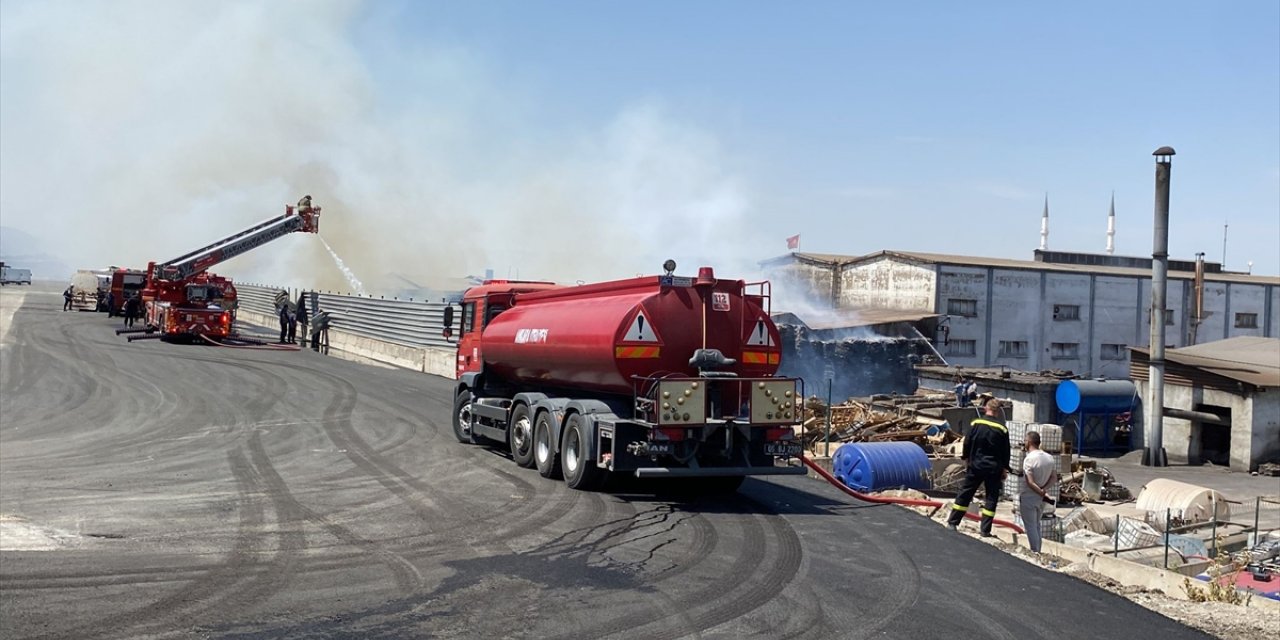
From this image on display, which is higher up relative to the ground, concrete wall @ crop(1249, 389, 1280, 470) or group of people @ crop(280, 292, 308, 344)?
group of people @ crop(280, 292, 308, 344)

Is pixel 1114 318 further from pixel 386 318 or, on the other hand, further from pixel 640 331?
pixel 640 331

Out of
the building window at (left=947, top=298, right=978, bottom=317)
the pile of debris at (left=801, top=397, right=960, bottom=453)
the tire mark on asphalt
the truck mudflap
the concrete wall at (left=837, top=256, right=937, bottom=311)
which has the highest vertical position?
the concrete wall at (left=837, top=256, right=937, bottom=311)

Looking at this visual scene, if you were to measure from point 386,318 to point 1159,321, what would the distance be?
2584 centimetres

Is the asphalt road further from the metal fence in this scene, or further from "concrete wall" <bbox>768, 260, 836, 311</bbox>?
"concrete wall" <bbox>768, 260, 836, 311</bbox>

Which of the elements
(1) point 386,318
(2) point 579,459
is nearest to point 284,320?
(1) point 386,318

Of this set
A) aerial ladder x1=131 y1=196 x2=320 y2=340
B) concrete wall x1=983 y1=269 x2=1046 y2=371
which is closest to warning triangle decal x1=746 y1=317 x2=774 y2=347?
aerial ladder x1=131 y1=196 x2=320 y2=340

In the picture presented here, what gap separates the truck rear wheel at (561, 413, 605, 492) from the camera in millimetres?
13469

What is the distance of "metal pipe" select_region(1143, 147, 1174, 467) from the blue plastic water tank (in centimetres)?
92

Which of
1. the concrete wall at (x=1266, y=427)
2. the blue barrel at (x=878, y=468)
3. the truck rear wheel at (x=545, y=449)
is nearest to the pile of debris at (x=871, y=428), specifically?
the blue barrel at (x=878, y=468)

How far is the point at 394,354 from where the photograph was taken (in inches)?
1400

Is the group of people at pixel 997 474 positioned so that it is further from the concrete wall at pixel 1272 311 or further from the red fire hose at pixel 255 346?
the concrete wall at pixel 1272 311

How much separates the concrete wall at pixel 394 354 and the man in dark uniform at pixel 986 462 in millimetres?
19368

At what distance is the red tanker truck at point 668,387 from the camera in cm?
1287

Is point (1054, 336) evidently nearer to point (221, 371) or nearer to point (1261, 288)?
point (1261, 288)
